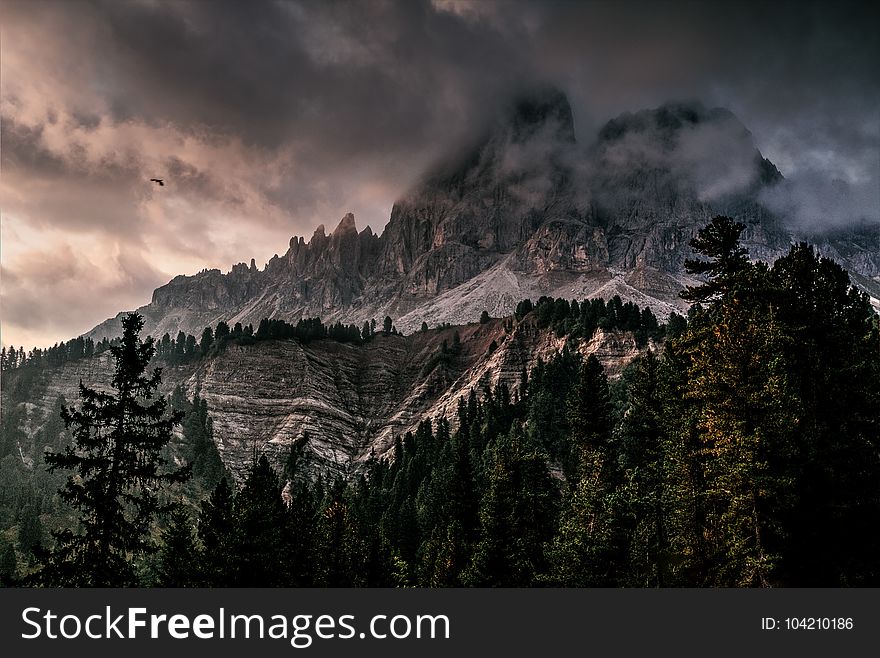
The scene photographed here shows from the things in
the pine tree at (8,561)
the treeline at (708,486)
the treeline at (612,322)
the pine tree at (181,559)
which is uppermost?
the treeline at (612,322)

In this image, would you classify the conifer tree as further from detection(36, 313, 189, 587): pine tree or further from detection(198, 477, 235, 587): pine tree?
detection(36, 313, 189, 587): pine tree

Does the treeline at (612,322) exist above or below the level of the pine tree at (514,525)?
above

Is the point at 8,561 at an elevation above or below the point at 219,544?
below

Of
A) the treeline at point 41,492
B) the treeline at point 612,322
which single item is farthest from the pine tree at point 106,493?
the treeline at point 612,322

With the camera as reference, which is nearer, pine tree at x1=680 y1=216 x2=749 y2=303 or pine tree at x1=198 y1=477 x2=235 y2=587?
pine tree at x1=198 y1=477 x2=235 y2=587

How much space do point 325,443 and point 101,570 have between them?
175796 millimetres

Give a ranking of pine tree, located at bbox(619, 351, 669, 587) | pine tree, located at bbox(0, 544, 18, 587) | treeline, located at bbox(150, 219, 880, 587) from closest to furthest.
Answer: treeline, located at bbox(150, 219, 880, 587), pine tree, located at bbox(619, 351, 669, 587), pine tree, located at bbox(0, 544, 18, 587)

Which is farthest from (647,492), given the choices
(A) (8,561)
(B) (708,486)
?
(A) (8,561)

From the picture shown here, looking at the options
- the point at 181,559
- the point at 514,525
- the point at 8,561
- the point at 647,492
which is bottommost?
the point at 8,561

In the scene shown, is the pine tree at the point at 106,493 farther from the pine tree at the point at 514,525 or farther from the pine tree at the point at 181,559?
the pine tree at the point at 514,525

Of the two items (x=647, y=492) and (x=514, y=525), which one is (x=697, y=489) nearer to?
(x=647, y=492)

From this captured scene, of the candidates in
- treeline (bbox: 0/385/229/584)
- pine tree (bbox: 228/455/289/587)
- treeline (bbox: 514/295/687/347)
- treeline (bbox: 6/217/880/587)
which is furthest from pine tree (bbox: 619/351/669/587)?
treeline (bbox: 514/295/687/347)
